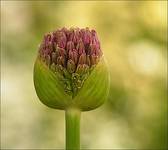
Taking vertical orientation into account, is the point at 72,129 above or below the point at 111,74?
below

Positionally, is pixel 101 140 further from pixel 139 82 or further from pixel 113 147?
pixel 139 82

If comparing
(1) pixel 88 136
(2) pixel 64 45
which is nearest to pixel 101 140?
(1) pixel 88 136

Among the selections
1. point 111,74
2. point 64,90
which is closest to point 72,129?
point 64,90

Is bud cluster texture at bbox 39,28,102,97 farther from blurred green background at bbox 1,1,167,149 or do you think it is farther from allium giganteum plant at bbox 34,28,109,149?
blurred green background at bbox 1,1,167,149

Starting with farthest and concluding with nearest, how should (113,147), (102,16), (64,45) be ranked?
(102,16), (113,147), (64,45)

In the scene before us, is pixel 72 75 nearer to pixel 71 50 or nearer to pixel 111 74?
pixel 71 50

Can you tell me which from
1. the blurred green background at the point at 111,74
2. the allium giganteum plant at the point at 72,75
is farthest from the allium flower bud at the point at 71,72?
the blurred green background at the point at 111,74

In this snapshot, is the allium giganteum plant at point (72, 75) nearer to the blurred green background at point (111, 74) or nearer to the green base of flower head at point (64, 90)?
the green base of flower head at point (64, 90)
